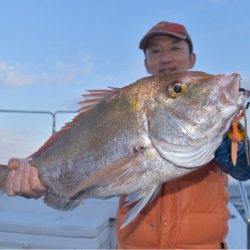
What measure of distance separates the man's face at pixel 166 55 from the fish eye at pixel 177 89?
1.36 meters

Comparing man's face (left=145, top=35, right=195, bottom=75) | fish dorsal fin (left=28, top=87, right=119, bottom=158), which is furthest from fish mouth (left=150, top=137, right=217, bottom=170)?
man's face (left=145, top=35, right=195, bottom=75)

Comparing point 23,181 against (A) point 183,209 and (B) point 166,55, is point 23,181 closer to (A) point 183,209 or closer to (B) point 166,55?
(A) point 183,209

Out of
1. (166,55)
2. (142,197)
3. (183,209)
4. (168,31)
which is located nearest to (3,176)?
(142,197)

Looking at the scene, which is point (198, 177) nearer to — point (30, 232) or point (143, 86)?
point (143, 86)

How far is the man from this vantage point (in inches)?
116

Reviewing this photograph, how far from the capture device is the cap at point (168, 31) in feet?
12.5

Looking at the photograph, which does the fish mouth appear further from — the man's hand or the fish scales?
the man's hand

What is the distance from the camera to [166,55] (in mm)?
3768

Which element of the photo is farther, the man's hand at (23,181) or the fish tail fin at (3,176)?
the fish tail fin at (3,176)

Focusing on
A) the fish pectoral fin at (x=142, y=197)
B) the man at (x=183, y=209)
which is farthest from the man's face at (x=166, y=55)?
the fish pectoral fin at (x=142, y=197)

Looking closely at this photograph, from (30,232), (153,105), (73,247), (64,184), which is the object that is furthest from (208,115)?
(30,232)

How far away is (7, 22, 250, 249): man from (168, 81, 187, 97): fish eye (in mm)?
702

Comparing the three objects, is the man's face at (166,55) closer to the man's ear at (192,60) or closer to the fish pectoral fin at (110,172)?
the man's ear at (192,60)

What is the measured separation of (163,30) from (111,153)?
1837 mm
